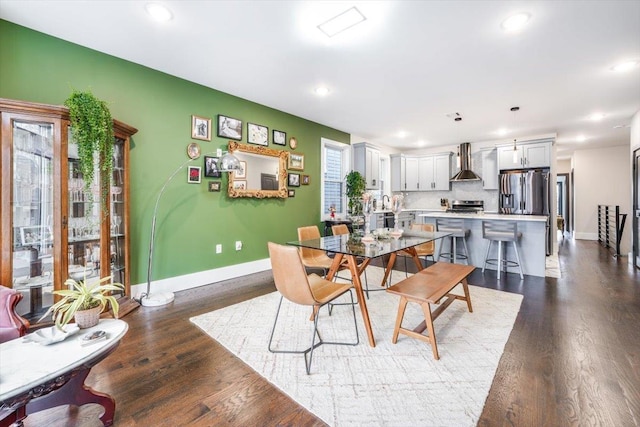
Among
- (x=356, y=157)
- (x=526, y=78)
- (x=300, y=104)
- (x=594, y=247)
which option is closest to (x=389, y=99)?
(x=300, y=104)

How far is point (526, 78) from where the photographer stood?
3.42 metres

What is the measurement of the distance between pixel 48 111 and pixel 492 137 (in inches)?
298

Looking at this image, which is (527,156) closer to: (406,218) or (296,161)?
(406,218)

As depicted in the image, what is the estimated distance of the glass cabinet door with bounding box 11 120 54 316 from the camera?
2311 millimetres

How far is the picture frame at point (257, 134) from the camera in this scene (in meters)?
4.29

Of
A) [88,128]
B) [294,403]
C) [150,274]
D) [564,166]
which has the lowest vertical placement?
[294,403]

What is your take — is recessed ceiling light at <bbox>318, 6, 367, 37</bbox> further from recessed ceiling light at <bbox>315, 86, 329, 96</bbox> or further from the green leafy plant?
the green leafy plant

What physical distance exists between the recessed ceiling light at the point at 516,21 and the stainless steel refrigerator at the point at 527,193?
4502 millimetres

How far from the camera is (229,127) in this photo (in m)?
4.04

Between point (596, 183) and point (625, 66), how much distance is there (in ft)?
20.8

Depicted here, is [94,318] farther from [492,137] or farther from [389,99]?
[492,137]

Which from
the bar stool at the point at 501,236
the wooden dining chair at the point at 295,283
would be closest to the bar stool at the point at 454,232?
the bar stool at the point at 501,236

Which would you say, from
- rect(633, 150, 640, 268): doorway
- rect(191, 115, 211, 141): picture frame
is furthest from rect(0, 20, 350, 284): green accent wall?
rect(633, 150, 640, 268): doorway

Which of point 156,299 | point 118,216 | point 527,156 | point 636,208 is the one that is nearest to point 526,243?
point 636,208
